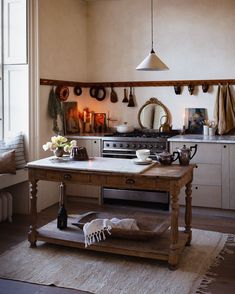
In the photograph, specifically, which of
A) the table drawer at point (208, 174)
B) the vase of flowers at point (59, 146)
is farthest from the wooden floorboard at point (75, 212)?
the vase of flowers at point (59, 146)

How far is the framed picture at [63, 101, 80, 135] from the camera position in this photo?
5.98 m

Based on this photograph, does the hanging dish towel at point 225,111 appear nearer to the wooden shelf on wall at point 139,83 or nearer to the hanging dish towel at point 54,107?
the wooden shelf on wall at point 139,83

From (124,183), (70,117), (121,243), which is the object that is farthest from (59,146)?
(70,117)

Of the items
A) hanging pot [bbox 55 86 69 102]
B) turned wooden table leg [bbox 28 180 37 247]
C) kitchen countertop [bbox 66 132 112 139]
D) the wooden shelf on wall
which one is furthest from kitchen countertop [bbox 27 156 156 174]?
hanging pot [bbox 55 86 69 102]

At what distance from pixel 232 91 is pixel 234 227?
187 cm

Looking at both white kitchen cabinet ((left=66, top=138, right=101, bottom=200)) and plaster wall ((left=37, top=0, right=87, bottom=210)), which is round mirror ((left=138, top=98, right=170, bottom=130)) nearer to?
white kitchen cabinet ((left=66, top=138, right=101, bottom=200))

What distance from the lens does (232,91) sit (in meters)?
5.70

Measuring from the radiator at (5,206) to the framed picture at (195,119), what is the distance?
256 cm

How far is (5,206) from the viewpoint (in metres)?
4.95

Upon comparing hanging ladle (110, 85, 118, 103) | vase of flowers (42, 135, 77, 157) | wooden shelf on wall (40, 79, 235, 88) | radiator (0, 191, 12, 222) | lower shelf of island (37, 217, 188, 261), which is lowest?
lower shelf of island (37, 217, 188, 261)

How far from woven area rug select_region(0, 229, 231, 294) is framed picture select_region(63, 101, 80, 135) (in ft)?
7.21

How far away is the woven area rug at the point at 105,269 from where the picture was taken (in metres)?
3.31

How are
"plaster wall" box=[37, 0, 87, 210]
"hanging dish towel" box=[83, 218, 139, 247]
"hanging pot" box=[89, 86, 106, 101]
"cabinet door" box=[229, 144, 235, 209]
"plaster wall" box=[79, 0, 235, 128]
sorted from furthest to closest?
"hanging pot" box=[89, 86, 106, 101] → "plaster wall" box=[79, 0, 235, 128] → "plaster wall" box=[37, 0, 87, 210] → "cabinet door" box=[229, 144, 235, 209] → "hanging dish towel" box=[83, 218, 139, 247]

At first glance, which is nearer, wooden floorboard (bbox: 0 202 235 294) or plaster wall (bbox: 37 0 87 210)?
wooden floorboard (bbox: 0 202 235 294)
